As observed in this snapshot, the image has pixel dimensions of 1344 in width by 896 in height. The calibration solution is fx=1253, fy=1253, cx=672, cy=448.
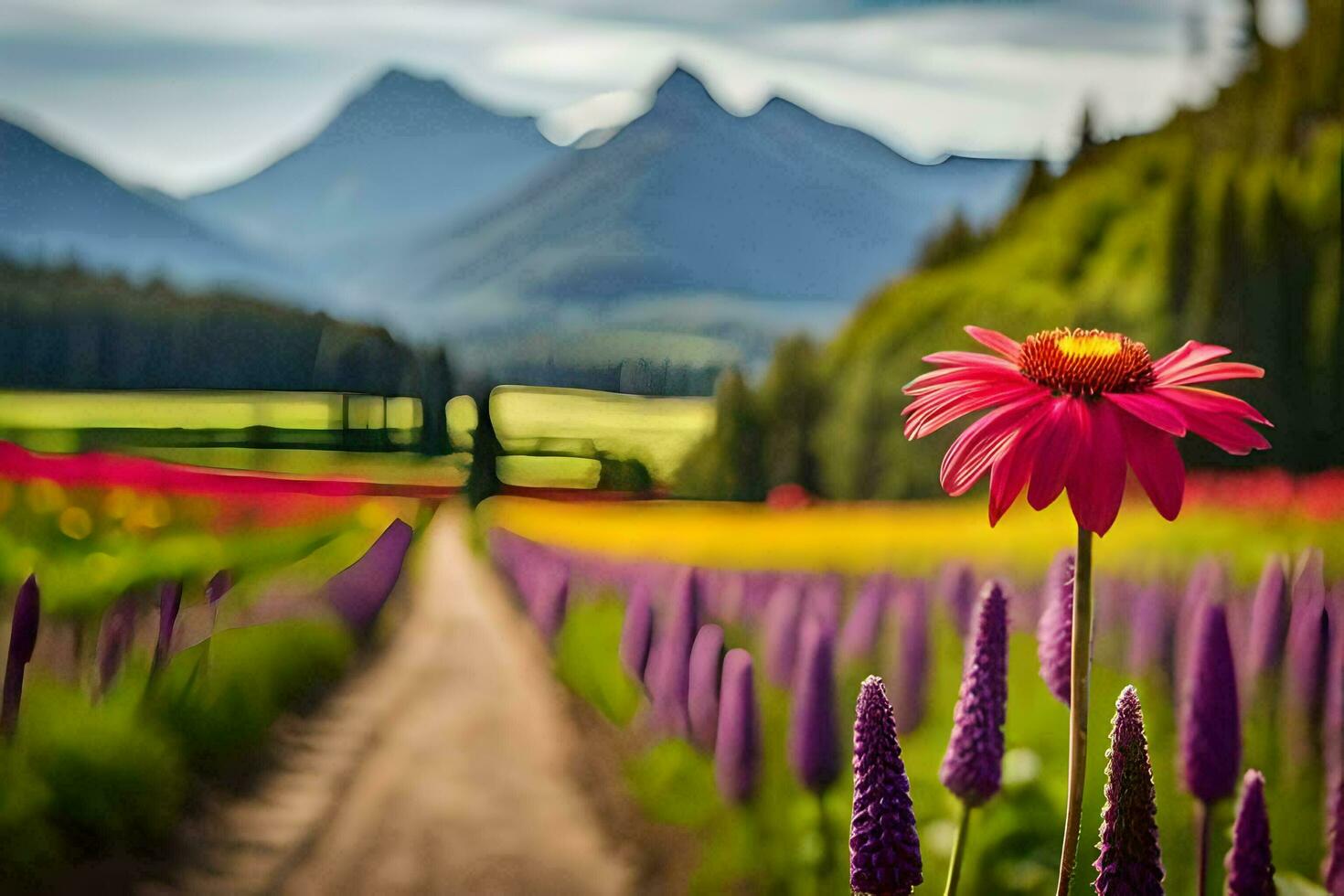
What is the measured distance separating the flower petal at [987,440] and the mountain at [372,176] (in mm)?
766

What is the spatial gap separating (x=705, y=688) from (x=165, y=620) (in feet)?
1.77

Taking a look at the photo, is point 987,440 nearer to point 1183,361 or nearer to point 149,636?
point 1183,361

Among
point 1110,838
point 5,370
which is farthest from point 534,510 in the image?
point 1110,838

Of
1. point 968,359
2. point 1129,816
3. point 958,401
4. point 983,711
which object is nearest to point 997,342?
point 968,359

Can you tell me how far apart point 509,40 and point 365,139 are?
0.63 ft

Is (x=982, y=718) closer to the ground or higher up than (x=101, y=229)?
closer to the ground

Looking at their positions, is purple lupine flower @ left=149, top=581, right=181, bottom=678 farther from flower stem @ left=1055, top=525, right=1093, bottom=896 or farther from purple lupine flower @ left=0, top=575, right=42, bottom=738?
flower stem @ left=1055, top=525, right=1093, bottom=896

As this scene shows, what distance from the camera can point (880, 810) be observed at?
2.72 feet

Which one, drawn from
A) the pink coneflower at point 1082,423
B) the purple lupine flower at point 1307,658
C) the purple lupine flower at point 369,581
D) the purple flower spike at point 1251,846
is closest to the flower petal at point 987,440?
the pink coneflower at point 1082,423

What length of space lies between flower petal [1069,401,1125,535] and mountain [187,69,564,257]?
2.74 feet

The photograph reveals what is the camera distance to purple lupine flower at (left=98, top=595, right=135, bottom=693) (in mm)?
1144

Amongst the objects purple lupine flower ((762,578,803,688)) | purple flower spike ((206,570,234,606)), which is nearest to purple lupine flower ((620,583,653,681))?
purple lupine flower ((762,578,803,688))

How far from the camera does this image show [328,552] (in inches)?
49.0

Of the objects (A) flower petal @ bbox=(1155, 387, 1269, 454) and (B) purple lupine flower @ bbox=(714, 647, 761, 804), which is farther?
(B) purple lupine flower @ bbox=(714, 647, 761, 804)
